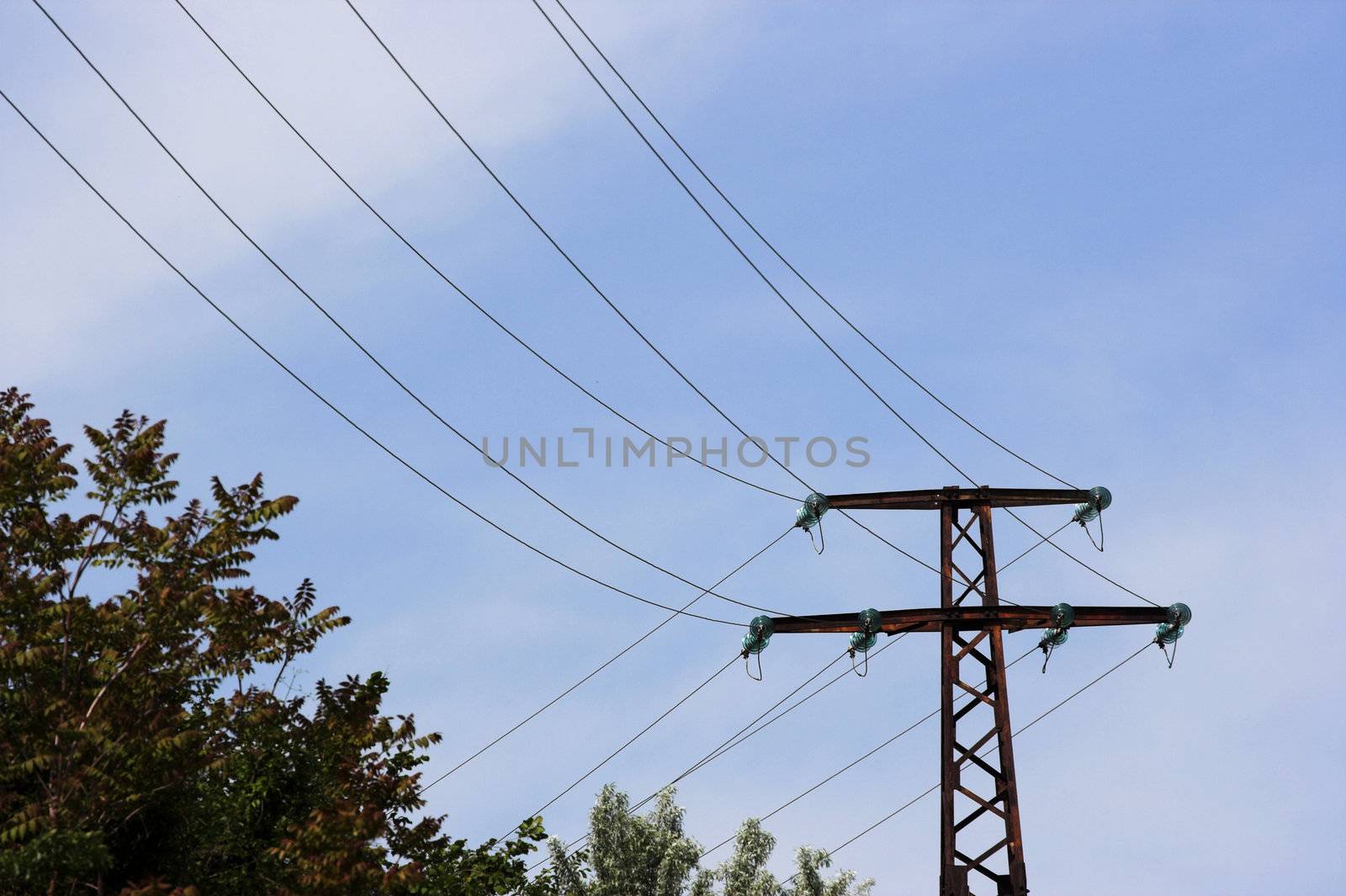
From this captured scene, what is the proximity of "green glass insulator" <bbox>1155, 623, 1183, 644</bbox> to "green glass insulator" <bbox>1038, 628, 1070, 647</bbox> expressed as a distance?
1.96 meters

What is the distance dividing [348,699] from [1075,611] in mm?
11157

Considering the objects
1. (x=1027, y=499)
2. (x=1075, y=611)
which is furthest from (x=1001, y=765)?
(x=1027, y=499)

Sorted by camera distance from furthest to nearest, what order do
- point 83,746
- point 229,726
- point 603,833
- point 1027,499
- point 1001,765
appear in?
point 603,833
point 1027,499
point 1001,765
point 229,726
point 83,746

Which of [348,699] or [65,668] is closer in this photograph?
[65,668]

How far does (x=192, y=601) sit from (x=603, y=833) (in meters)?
28.9

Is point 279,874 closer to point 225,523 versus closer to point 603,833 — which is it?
point 225,523

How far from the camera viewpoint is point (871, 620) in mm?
23578

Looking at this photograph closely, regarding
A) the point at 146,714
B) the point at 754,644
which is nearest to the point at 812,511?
the point at 754,644

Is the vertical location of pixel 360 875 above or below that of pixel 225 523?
below

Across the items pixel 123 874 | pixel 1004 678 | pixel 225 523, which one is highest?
pixel 1004 678

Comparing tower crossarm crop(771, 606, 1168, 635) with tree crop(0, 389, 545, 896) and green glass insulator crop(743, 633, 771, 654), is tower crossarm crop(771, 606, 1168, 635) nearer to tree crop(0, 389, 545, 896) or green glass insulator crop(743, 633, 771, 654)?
green glass insulator crop(743, 633, 771, 654)

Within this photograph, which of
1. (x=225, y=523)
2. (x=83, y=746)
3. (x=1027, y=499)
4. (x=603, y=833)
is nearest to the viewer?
(x=83, y=746)

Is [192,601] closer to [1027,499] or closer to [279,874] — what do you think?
[279,874]

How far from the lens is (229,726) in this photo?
2069cm
